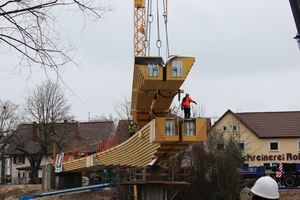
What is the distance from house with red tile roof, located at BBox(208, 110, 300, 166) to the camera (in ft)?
156

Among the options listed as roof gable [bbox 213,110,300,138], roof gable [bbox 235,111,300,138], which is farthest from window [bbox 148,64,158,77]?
roof gable [bbox 235,111,300,138]

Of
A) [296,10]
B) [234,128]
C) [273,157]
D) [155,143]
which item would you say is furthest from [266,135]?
[296,10]

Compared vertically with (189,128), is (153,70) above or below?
above

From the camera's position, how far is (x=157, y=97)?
20.1m

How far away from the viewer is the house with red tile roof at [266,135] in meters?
47.6

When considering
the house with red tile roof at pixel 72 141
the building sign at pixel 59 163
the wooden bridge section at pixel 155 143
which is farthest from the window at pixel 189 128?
the house with red tile roof at pixel 72 141

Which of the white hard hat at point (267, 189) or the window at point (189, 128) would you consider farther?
the window at point (189, 128)

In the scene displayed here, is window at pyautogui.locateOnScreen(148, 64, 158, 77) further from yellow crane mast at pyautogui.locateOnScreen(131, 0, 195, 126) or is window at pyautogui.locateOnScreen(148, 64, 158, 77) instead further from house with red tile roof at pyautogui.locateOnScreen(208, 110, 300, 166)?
house with red tile roof at pyautogui.locateOnScreen(208, 110, 300, 166)

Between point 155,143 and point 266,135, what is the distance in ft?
100

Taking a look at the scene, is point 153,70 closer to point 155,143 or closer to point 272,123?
point 155,143

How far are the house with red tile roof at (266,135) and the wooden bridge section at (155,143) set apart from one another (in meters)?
18.9

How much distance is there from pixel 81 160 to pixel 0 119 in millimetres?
24261

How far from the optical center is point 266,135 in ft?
158

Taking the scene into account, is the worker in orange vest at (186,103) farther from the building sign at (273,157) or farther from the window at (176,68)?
the building sign at (273,157)
